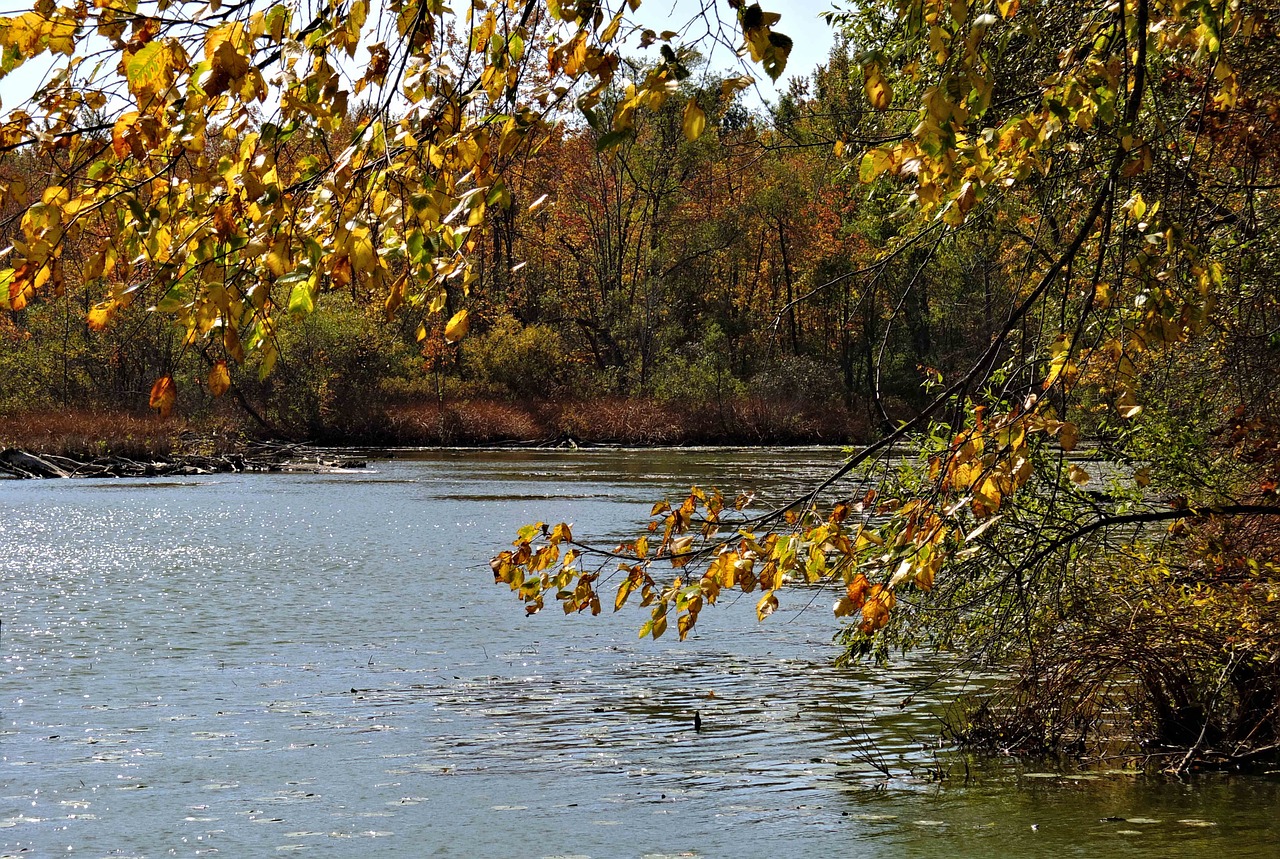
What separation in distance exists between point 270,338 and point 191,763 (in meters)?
5.98

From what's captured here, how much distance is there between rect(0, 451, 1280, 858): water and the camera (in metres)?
7.57

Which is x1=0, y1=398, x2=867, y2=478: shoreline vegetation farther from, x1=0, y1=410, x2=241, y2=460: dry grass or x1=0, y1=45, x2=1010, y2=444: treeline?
x1=0, y1=410, x2=241, y2=460: dry grass

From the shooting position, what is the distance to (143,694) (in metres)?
11.2

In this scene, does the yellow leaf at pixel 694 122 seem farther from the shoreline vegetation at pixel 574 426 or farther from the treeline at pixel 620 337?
the shoreline vegetation at pixel 574 426

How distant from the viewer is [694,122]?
3865mm

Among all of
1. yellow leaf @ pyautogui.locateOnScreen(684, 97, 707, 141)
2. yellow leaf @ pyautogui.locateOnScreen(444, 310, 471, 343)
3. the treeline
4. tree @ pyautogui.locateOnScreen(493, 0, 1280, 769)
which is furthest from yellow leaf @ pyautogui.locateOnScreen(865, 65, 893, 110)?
the treeline

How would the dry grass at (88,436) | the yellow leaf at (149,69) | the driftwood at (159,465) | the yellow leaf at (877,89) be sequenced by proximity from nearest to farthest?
the yellow leaf at (149,69), the yellow leaf at (877,89), the driftwood at (159,465), the dry grass at (88,436)

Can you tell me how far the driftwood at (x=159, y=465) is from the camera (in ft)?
127

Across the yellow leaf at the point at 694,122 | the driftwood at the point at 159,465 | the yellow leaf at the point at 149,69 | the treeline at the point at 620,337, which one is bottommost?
the driftwood at the point at 159,465

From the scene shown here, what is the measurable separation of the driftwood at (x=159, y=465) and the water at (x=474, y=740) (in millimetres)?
21008

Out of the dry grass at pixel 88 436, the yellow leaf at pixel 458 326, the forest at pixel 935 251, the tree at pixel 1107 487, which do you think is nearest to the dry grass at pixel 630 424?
the dry grass at pixel 88 436

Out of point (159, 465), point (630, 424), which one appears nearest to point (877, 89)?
point (159, 465)

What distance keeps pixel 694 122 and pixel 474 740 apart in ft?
21.8

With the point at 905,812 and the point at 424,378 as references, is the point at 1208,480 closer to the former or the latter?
the point at 905,812
